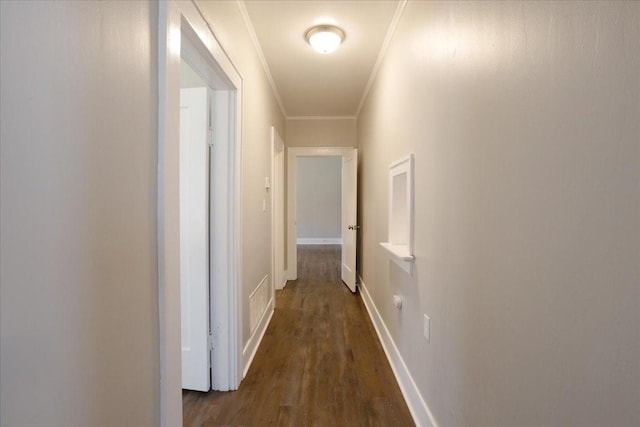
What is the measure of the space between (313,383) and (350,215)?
263 centimetres

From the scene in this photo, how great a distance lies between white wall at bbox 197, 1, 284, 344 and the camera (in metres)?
1.85

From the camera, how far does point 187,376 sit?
203cm

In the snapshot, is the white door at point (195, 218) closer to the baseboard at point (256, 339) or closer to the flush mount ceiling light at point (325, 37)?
the baseboard at point (256, 339)

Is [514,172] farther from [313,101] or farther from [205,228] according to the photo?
[313,101]

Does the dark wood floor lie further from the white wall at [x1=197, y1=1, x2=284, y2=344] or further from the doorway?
the doorway

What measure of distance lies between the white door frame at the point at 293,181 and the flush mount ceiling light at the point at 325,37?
212 cm

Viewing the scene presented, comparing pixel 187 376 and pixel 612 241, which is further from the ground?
pixel 612 241

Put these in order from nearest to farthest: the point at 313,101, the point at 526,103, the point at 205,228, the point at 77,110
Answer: the point at 77,110
the point at 526,103
the point at 205,228
the point at 313,101

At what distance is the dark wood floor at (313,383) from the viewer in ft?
5.94

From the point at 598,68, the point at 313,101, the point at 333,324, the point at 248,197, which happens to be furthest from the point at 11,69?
the point at 313,101

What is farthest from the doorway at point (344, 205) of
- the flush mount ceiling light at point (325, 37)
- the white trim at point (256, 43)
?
the flush mount ceiling light at point (325, 37)

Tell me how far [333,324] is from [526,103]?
9.16 feet

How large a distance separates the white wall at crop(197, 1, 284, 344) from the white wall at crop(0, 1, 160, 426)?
32.5 inches

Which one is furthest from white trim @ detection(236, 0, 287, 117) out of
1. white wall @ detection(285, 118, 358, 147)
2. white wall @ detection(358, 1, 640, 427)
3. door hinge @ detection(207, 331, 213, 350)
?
door hinge @ detection(207, 331, 213, 350)
